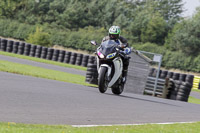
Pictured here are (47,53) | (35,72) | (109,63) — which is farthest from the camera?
(47,53)

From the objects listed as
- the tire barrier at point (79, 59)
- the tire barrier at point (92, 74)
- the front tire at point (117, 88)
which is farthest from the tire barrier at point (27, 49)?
the front tire at point (117, 88)

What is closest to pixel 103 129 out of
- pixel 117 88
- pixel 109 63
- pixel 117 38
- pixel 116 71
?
pixel 109 63

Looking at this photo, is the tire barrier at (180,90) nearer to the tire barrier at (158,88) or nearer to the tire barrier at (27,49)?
the tire barrier at (158,88)

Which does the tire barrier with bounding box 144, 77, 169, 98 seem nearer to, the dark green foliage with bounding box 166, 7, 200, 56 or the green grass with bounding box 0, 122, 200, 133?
the green grass with bounding box 0, 122, 200, 133

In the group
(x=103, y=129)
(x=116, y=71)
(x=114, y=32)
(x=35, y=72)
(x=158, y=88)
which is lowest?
(x=158, y=88)

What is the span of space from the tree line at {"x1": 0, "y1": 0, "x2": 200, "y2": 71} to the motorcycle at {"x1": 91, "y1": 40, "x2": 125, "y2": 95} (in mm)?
41337

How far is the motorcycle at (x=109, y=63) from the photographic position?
10586mm

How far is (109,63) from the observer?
35.8 ft

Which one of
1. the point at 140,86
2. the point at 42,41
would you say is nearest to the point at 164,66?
the point at 42,41

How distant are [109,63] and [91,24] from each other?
6042 cm

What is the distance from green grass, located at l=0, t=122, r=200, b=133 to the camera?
4848 millimetres

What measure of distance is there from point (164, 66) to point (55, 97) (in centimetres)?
4231

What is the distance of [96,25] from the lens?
71.5 meters

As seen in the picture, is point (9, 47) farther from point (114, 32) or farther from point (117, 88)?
point (114, 32)
